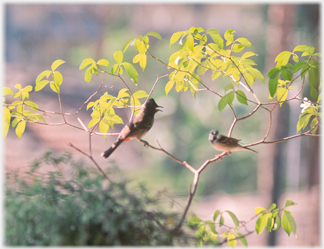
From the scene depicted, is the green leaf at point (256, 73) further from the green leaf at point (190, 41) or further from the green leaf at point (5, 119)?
the green leaf at point (5, 119)

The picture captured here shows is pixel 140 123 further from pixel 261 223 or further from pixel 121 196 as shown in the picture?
pixel 261 223

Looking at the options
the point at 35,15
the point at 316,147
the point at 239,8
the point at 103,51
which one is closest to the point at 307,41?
the point at 316,147

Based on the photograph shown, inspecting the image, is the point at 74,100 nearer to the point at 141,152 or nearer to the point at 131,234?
Answer: the point at 141,152

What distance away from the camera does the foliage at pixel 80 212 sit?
49 cm

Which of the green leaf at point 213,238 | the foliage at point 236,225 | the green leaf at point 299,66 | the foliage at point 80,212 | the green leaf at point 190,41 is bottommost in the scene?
the green leaf at point 213,238

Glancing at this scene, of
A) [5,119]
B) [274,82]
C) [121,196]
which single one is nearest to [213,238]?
[121,196]

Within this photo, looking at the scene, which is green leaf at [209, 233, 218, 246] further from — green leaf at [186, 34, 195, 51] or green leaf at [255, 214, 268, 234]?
green leaf at [186, 34, 195, 51]

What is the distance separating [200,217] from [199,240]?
5 cm

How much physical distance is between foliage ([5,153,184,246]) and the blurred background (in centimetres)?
176

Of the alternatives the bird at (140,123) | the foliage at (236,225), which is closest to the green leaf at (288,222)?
the foliage at (236,225)

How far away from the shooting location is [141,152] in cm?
453

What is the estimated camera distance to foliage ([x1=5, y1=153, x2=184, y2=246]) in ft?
1.62

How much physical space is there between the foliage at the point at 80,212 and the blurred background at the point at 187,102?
5.77 ft

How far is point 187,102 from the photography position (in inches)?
186
